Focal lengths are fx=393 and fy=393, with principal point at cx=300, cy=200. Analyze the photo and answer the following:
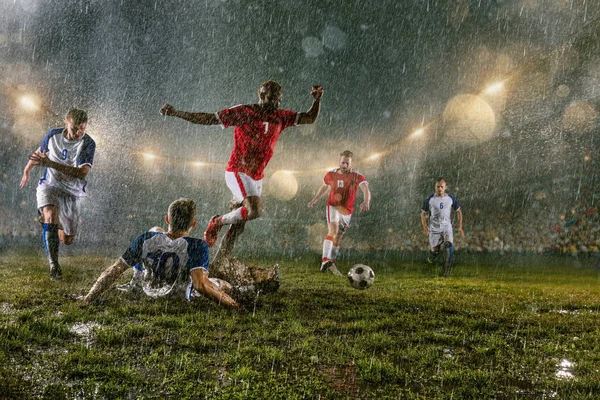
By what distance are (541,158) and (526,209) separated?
2.92 m

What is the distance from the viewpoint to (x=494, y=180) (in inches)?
756

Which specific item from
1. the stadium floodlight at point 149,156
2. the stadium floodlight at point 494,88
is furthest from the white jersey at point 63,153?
the stadium floodlight at point 494,88

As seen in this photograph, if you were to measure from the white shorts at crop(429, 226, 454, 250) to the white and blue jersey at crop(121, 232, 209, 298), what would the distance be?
6275mm

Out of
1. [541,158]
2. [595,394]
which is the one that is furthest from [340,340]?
[541,158]

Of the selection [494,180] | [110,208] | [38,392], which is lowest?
[38,392]

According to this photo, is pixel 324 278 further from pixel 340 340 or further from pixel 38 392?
pixel 38 392

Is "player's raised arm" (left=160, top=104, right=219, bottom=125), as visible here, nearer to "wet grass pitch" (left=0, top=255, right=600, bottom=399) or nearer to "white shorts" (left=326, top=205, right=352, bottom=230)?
"wet grass pitch" (left=0, top=255, right=600, bottom=399)

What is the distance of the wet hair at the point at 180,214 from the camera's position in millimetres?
3781

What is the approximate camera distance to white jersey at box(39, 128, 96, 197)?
220 inches

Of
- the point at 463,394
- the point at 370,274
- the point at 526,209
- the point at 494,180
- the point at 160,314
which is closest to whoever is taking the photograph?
the point at 463,394

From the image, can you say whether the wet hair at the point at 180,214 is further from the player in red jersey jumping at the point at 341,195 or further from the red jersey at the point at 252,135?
the player in red jersey jumping at the point at 341,195

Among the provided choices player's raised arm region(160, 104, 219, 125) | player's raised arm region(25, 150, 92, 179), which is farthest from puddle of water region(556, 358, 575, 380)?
player's raised arm region(25, 150, 92, 179)

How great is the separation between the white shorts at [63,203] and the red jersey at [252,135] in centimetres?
258

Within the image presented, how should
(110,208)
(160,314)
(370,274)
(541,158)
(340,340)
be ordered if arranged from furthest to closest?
(110,208) < (541,158) < (370,274) < (160,314) < (340,340)
